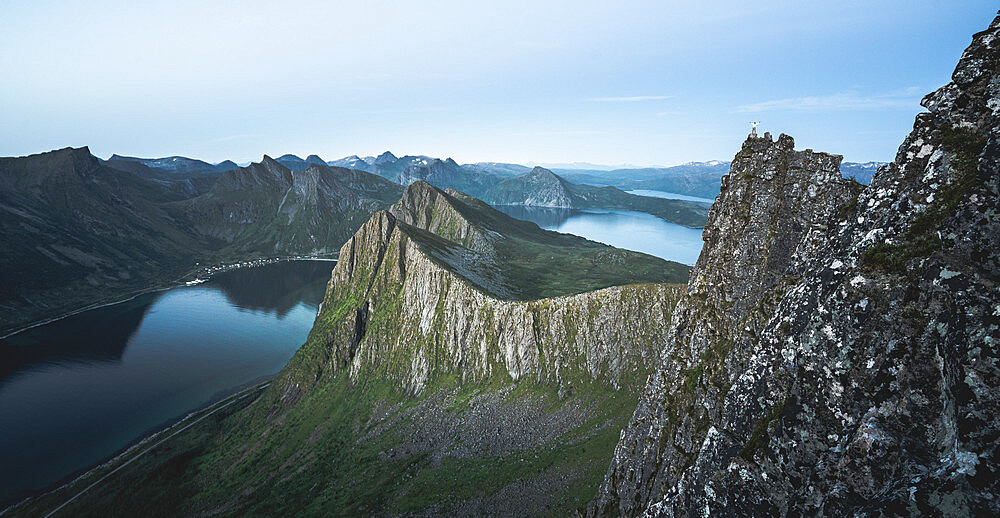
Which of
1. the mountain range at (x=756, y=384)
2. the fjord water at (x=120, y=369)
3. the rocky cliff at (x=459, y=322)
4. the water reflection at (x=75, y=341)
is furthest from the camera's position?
the water reflection at (x=75, y=341)

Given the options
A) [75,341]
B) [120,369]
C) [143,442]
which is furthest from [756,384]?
[75,341]

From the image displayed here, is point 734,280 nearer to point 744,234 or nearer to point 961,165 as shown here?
point 744,234

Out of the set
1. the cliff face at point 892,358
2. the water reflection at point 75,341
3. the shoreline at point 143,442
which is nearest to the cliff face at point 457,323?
the shoreline at point 143,442

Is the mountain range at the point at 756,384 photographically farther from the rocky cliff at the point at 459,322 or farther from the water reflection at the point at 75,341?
the water reflection at the point at 75,341

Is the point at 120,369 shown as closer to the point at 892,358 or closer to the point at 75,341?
the point at 75,341

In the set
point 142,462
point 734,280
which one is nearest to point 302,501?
point 142,462

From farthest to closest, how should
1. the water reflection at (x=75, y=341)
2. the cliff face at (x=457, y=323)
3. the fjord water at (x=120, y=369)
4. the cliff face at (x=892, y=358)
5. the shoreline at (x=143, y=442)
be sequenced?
the water reflection at (x=75, y=341), the fjord water at (x=120, y=369), the shoreline at (x=143, y=442), the cliff face at (x=457, y=323), the cliff face at (x=892, y=358)

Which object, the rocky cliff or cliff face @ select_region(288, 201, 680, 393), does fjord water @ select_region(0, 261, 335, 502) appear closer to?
the rocky cliff
